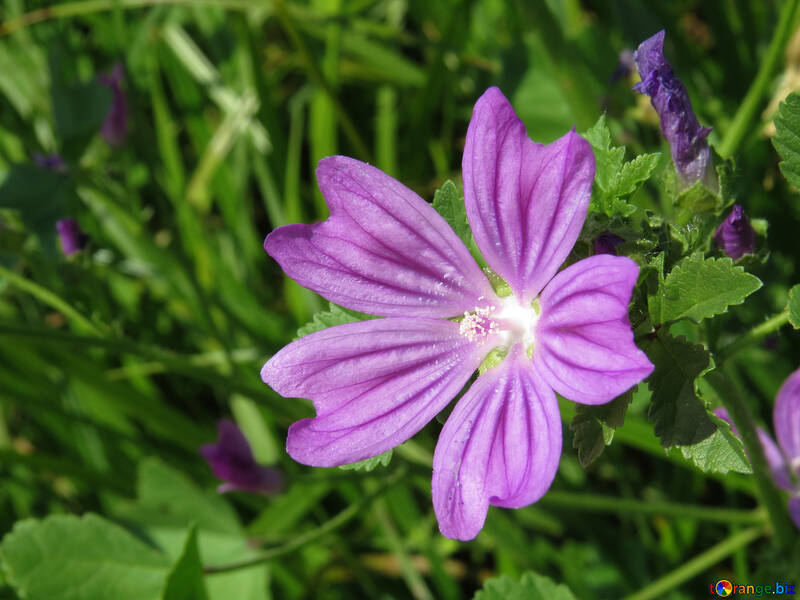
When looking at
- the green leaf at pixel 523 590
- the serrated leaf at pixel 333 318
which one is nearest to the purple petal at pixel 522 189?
the serrated leaf at pixel 333 318

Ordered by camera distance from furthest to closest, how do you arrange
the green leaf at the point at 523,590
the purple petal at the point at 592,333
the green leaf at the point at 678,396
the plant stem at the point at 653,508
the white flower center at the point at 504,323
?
1. the plant stem at the point at 653,508
2. the green leaf at the point at 523,590
3. the white flower center at the point at 504,323
4. the green leaf at the point at 678,396
5. the purple petal at the point at 592,333

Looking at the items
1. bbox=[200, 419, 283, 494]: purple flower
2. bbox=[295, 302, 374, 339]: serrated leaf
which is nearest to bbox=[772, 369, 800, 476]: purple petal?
bbox=[295, 302, 374, 339]: serrated leaf

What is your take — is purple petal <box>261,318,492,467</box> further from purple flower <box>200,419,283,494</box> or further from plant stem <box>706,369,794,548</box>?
purple flower <box>200,419,283,494</box>

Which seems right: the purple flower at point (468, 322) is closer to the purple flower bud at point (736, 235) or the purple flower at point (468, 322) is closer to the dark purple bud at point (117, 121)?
the purple flower bud at point (736, 235)

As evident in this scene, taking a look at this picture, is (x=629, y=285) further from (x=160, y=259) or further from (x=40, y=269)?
(x=160, y=259)

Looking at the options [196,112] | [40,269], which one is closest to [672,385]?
[40,269]

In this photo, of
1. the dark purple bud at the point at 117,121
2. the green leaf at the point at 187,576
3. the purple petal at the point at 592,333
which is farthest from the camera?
the dark purple bud at the point at 117,121
